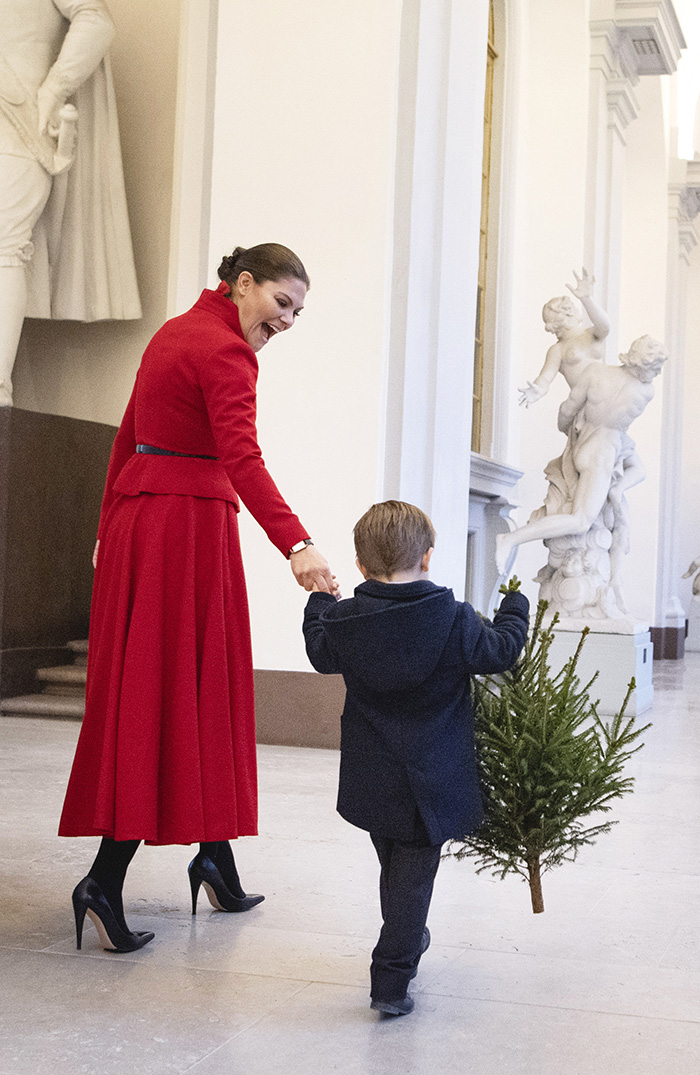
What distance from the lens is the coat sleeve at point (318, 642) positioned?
A: 2484mm

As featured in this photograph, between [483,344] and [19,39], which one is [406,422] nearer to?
[19,39]

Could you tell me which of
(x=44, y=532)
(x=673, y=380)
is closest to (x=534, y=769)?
(x=44, y=532)

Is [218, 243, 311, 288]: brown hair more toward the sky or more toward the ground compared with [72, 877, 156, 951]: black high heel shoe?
more toward the sky

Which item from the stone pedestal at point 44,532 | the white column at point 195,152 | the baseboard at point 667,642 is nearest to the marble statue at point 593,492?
the stone pedestal at point 44,532

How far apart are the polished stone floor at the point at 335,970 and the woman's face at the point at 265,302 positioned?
1376 millimetres

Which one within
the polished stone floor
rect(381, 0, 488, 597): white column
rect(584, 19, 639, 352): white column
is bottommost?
the polished stone floor

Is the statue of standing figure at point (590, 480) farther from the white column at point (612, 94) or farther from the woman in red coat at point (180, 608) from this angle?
the woman in red coat at point (180, 608)

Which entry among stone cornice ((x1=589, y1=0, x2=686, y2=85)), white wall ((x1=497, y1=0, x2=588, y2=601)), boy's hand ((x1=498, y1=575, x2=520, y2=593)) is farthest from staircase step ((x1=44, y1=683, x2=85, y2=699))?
stone cornice ((x1=589, y1=0, x2=686, y2=85))

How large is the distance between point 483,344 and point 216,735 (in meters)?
8.50

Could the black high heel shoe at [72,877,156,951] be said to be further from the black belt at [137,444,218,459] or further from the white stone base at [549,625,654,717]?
the white stone base at [549,625,654,717]

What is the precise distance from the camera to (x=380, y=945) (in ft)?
8.12

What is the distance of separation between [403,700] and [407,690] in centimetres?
2

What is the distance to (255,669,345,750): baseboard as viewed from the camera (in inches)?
233

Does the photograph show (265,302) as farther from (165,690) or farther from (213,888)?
(213,888)
